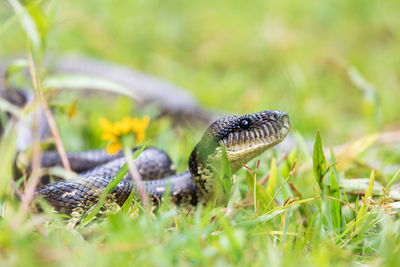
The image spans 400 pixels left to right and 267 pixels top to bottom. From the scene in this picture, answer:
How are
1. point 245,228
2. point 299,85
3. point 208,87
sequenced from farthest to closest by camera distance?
point 208,87 < point 299,85 < point 245,228

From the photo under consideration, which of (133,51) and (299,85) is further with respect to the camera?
(133,51)

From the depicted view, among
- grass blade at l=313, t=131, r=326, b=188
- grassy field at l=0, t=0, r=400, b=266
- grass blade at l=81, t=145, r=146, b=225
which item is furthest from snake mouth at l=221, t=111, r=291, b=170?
grass blade at l=81, t=145, r=146, b=225

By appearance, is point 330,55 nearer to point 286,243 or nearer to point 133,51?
point 133,51

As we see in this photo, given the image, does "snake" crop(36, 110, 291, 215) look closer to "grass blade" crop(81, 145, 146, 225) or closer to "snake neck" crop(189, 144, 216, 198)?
"snake neck" crop(189, 144, 216, 198)

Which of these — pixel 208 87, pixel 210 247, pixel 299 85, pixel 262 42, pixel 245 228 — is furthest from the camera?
pixel 262 42

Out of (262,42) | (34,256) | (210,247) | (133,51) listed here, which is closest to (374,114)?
(210,247)

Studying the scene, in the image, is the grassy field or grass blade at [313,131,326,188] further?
grass blade at [313,131,326,188]

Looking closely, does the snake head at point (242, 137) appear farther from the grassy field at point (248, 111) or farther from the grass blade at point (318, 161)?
the grass blade at point (318, 161)
